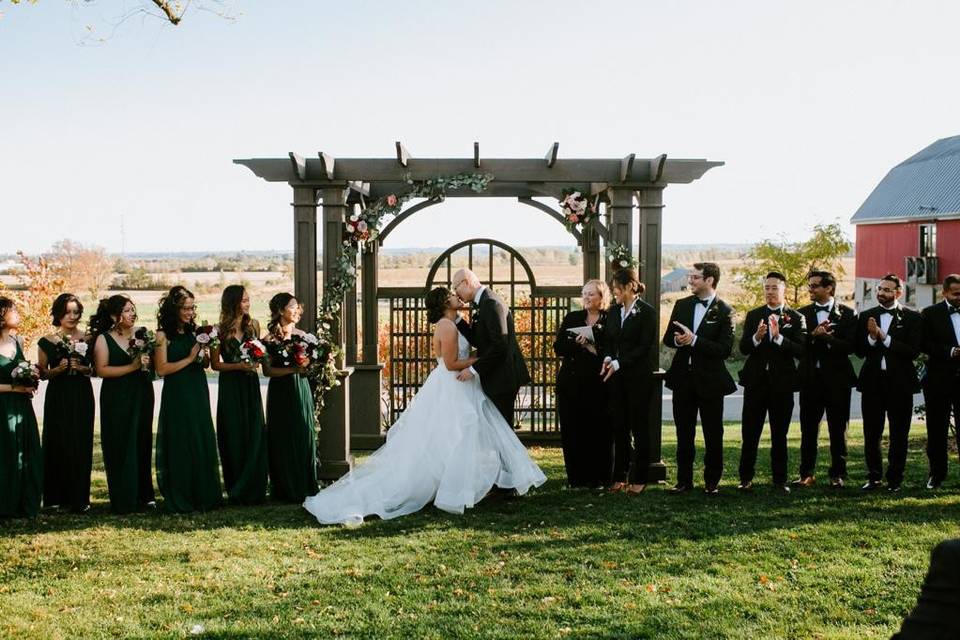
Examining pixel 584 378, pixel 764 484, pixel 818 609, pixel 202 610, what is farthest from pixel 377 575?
pixel 764 484

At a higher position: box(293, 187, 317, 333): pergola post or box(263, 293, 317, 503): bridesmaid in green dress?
box(293, 187, 317, 333): pergola post

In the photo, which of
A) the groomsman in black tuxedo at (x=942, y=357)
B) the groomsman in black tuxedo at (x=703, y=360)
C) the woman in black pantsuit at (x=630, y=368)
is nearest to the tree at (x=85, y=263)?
the woman in black pantsuit at (x=630, y=368)

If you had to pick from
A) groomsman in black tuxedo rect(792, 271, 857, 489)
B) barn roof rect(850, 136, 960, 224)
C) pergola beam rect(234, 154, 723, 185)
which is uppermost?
barn roof rect(850, 136, 960, 224)

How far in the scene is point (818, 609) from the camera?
5078 mm

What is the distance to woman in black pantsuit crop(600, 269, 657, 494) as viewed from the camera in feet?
25.9

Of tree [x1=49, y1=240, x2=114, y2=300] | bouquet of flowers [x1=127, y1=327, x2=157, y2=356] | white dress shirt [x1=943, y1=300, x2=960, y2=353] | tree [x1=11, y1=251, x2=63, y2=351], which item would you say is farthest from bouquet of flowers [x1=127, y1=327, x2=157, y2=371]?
tree [x1=49, y1=240, x2=114, y2=300]

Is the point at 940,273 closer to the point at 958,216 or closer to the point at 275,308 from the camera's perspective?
the point at 958,216

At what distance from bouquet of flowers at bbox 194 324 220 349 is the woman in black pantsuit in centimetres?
317

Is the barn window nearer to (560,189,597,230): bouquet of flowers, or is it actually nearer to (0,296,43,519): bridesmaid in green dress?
(560,189,597,230): bouquet of flowers

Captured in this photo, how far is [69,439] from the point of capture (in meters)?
7.38

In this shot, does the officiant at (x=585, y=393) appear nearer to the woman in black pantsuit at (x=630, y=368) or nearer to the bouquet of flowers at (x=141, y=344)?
the woman in black pantsuit at (x=630, y=368)

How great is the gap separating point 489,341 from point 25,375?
11.7 ft

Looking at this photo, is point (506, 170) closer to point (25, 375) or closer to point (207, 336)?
point (207, 336)

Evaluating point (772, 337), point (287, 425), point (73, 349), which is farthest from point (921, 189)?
point (73, 349)
